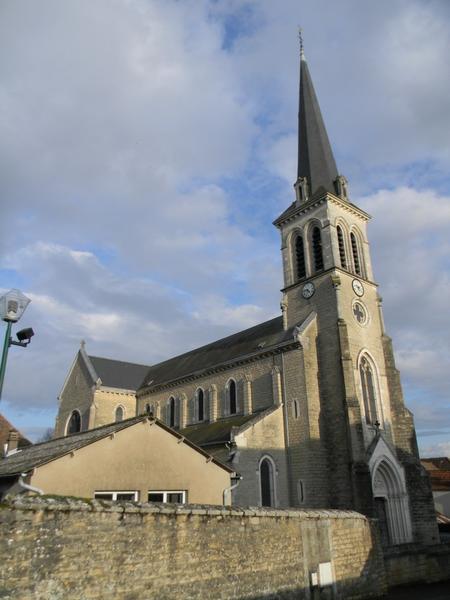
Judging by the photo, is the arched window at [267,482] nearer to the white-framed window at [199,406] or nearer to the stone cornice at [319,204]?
the white-framed window at [199,406]

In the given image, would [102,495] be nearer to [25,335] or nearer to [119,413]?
[25,335]

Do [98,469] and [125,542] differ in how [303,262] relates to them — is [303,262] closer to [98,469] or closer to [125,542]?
[98,469]

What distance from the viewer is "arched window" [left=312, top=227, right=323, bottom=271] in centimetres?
3112

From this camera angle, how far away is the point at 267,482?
2558cm

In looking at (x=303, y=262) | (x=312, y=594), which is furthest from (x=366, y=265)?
(x=312, y=594)

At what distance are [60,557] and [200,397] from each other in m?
25.7

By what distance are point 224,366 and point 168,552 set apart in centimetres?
2208

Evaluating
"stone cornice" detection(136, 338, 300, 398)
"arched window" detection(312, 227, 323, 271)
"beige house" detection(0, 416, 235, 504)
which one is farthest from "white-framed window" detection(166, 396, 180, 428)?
"beige house" detection(0, 416, 235, 504)

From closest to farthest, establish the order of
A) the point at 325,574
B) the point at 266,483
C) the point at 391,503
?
1. the point at 325,574
2. the point at 266,483
3. the point at 391,503

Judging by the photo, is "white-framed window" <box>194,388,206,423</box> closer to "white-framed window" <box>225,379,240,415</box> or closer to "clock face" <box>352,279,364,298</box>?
"white-framed window" <box>225,379,240,415</box>

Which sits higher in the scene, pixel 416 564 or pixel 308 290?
pixel 308 290

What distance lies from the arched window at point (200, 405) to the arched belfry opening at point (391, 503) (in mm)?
12281

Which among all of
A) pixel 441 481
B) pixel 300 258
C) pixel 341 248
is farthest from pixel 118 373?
pixel 441 481

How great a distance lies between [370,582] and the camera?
14.9 m
